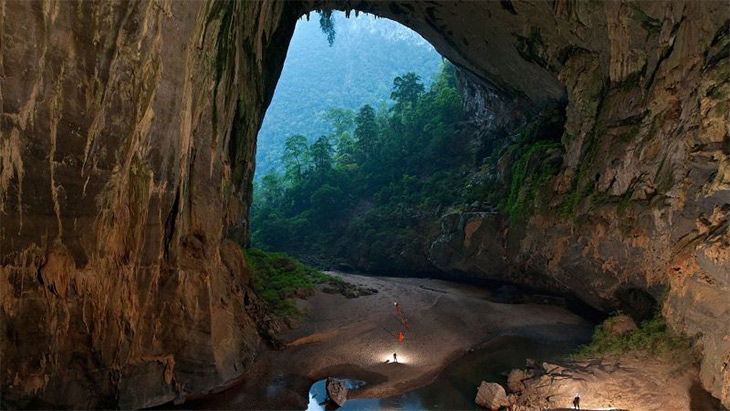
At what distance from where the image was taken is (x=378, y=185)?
127ft

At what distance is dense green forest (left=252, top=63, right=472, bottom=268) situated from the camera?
31.8 metres

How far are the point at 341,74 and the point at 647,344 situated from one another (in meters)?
138

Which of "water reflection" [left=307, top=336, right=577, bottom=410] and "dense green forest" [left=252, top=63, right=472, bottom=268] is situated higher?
"dense green forest" [left=252, top=63, right=472, bottom=268]

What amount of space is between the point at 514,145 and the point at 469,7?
25.2 ft

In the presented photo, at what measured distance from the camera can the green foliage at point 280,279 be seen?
63.7 ft

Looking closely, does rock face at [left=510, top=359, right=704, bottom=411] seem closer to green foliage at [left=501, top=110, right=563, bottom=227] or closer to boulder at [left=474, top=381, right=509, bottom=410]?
boulder at [left=474, top=381, right=509, bottom=410]

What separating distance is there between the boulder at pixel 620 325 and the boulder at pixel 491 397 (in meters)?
5.40

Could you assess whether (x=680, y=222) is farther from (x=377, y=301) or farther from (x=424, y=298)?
(x=377, y=301)

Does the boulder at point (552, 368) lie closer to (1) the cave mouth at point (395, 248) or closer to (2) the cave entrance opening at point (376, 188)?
(1) the cave mouth at point (395, 248)

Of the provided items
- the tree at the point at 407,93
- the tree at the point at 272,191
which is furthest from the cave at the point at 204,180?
the tree at the point at 272,191

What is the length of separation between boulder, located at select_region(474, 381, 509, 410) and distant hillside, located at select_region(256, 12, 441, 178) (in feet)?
322

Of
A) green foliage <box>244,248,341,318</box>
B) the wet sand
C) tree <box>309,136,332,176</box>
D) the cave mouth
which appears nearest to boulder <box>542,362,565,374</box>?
the cave mouth

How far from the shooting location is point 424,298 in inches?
844

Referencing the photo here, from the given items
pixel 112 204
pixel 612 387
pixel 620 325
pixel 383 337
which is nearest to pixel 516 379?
pixel 612 387
